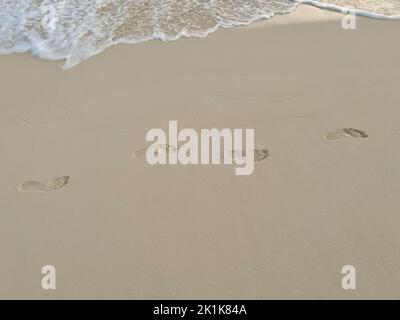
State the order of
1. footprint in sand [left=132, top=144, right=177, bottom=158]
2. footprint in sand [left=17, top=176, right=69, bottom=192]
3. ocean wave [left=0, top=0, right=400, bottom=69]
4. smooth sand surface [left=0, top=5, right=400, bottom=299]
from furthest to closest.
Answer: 1. ocean wave [left=0, top=0, right=400, bottom=69]
2. footprint in sand [left=132, top=144, right=177, bottom=158]
3. footprint in sand [left=17, top=176, right=69, bottom=192]
4. smooth sand surface [left=0, top=5, right=400, bottom=299]

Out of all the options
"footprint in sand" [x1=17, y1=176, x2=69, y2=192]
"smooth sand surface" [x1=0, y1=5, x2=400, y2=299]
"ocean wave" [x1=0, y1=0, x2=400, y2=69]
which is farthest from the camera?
"ocean wave" [x1=0, y1=0, x2=400, y2=69]

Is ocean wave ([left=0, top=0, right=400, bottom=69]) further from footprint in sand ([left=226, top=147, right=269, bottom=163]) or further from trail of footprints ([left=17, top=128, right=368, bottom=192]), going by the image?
footprint in sand ([left=226, top=147, right=269, bottom=163])

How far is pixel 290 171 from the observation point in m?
2.83

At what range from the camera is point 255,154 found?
3000mm

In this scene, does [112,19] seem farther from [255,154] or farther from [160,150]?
[255,154]

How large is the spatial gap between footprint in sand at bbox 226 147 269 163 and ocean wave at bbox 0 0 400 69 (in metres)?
2.21

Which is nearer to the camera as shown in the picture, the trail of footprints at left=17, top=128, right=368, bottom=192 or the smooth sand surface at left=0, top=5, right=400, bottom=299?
the smooth sand surface at left=0, top=5, right=400, bottom=299

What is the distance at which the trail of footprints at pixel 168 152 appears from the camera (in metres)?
2.91

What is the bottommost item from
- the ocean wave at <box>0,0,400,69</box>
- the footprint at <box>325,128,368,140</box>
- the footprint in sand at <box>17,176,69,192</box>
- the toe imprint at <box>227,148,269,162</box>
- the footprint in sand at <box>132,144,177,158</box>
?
the footprint in sand at <box>17,176,69,192</box>

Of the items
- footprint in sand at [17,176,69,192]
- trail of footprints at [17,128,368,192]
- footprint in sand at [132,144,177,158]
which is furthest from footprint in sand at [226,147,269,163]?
footprint in sand at [17,176,69,192]

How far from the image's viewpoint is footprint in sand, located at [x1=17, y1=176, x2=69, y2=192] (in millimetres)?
2896

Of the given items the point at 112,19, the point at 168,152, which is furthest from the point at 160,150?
the point at 112,19
